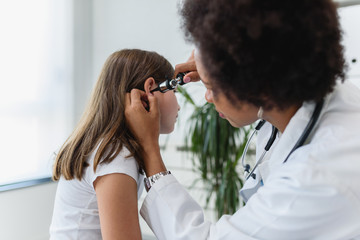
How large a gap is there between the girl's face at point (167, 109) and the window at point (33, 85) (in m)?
1.67

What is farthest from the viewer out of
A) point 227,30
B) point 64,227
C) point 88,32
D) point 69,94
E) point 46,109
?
point 88,32

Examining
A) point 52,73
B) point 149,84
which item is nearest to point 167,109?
point 149,84

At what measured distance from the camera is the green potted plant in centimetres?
224

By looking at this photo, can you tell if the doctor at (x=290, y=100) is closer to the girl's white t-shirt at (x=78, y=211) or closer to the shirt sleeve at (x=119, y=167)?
the shirt sleeve at (x=119, y=167)

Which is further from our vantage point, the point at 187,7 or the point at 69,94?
the point at 69,94

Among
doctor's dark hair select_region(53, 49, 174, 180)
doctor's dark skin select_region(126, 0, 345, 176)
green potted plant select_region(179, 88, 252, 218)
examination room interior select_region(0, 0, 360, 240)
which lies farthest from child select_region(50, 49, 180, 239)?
examination room interior select_region(0, 0, 360, 240)

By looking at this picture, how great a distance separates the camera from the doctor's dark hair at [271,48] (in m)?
0.72

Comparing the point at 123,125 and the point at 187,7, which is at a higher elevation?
the point at 187,7

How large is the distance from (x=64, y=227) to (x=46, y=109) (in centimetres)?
195

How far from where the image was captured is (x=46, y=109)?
2959 mm

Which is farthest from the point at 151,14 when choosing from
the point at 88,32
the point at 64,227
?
the point at 64,227

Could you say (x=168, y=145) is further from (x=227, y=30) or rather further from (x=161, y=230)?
(x=227, y=30)

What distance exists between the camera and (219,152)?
90.0 inches

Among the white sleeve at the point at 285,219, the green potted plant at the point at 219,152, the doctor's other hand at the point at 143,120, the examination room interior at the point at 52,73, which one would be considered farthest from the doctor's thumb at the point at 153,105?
the examination room interior at the point at 52,73
